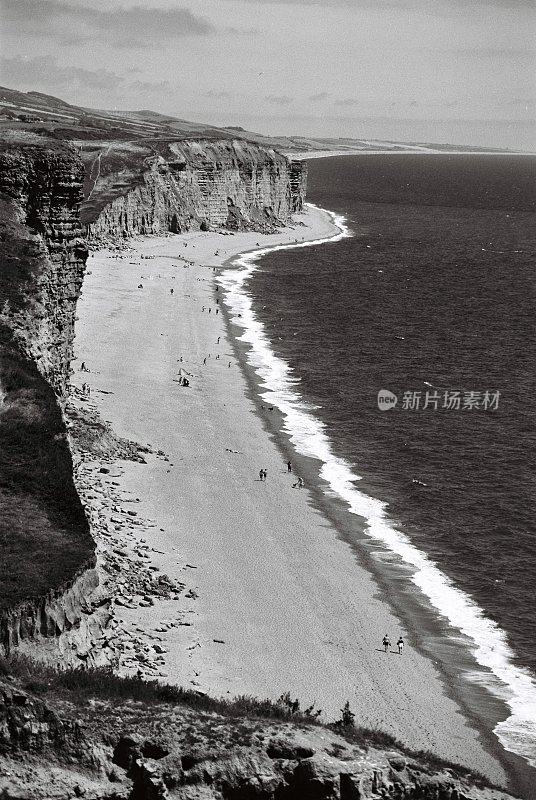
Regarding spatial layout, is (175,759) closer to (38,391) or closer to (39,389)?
(38,391)

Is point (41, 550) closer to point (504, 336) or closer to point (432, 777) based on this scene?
point (432, 777)

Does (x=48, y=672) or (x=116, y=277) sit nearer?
(x=48, y=672)

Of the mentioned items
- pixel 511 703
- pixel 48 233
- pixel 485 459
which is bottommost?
A: pixel 511 703

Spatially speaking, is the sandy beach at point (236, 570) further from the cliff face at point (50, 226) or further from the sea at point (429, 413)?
the cliff face at point (50, 226)

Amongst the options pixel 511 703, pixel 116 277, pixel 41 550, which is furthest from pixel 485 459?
pixel 116 277

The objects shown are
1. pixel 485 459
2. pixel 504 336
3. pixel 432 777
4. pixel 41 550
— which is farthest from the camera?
pixel 504 336

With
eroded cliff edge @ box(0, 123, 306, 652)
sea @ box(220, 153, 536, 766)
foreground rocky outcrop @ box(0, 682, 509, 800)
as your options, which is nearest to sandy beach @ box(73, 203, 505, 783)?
sea @ box(220, 153, 536, 766)
